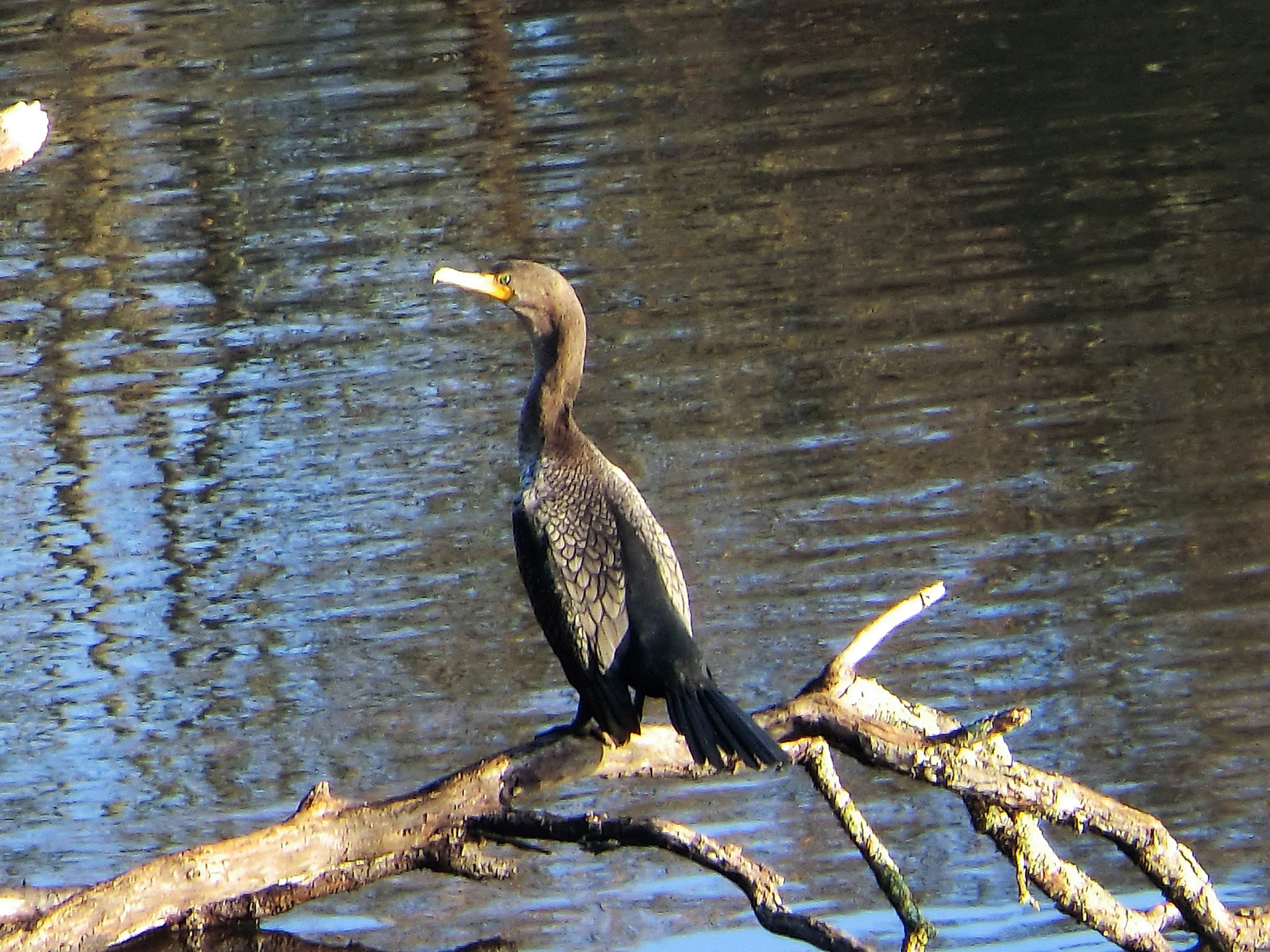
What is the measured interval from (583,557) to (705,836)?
0.57m

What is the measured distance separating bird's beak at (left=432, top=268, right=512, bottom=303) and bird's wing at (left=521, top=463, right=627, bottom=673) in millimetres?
511

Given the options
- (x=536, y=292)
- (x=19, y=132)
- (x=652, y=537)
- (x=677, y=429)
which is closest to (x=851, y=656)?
(x=652, y=537)

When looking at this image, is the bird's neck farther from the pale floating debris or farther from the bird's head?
the pale floating debris

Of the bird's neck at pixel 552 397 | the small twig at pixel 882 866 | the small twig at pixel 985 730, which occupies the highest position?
the bird's neck at pixel 552 397

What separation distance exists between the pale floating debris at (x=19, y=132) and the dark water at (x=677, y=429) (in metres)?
2.68

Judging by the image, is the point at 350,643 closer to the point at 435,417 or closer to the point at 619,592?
the point at 435,417

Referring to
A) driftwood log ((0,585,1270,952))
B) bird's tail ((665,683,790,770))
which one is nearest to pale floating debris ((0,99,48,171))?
driftwood log ((0,585,1270,952))

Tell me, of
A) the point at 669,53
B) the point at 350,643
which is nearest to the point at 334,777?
the point at 350,643

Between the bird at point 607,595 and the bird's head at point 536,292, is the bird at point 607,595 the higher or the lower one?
the lower one

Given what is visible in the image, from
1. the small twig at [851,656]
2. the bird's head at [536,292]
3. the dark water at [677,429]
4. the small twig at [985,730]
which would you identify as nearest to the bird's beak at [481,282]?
the bird's head at [536,292]

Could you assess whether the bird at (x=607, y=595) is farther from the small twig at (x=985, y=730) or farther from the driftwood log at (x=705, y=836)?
the small twig at (x=985, y=730)

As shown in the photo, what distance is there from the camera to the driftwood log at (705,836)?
11.8 ft

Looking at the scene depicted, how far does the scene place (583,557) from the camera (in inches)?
156

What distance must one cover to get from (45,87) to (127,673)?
10237 millimetres
